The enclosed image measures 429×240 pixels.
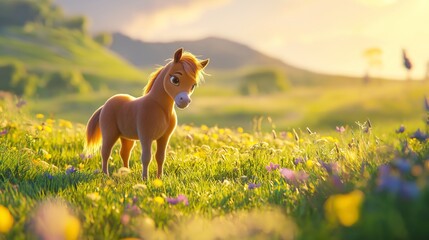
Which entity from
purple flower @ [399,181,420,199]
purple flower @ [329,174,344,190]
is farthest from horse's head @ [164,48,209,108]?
purple flower @ [399,181,420,199]

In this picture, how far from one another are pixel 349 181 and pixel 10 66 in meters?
68.1

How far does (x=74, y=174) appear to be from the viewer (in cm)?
570

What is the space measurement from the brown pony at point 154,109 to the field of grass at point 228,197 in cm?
55

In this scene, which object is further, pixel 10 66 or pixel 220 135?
pixel 10 66

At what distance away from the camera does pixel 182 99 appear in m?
5.69

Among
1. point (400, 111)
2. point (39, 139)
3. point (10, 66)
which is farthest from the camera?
point (10, 66)

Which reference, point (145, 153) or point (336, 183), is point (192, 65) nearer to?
point (145, 153)

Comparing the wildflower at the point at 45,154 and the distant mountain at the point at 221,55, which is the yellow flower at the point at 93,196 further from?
the distant mountain at the point at 221,55

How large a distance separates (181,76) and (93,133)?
193 centimetres

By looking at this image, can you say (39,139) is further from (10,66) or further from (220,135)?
(10,66)

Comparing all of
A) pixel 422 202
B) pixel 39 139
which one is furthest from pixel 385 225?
pixel 39 139

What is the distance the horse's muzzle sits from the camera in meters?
5.66

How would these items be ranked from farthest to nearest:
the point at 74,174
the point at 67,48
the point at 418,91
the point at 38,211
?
1. the point at 67,48
2. the point at 418,91
3. the point at 74,174
4. the point at 38,211

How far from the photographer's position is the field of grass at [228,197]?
2215 mm
